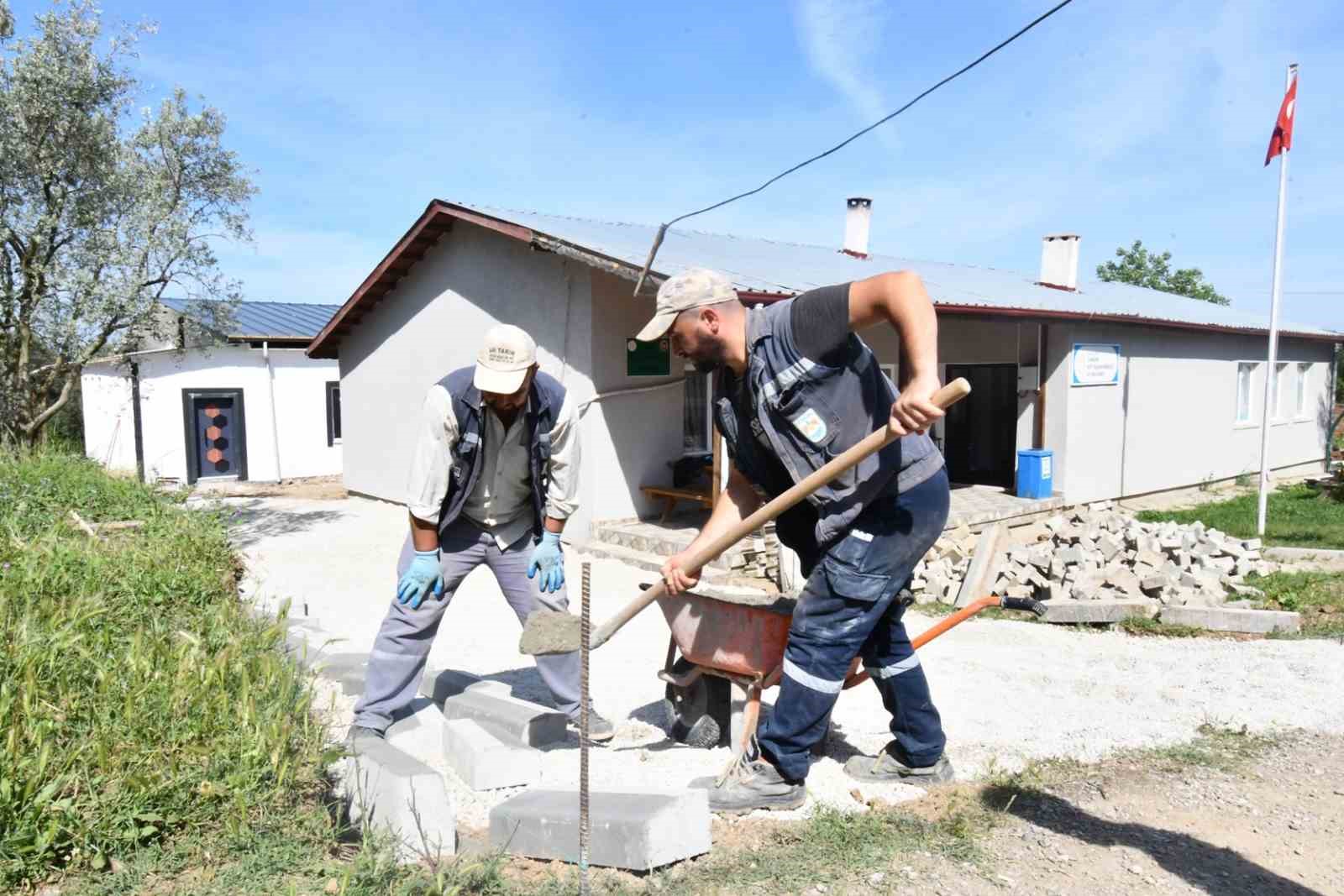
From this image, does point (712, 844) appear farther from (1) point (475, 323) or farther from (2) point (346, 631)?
(1) point (475, 323)

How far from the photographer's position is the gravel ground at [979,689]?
3902mm

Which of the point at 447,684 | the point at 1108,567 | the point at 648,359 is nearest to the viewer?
the point at 447,684

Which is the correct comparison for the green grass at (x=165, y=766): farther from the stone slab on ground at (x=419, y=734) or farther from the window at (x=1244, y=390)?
the window at (x=1244, y=390)

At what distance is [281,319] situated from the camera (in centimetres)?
2109

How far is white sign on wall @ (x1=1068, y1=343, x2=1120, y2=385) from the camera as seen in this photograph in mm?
12617

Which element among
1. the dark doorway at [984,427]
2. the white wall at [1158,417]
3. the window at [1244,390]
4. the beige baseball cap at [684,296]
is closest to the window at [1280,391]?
the white wall at [1158,417]

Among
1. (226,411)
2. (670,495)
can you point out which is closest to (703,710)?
(670,495)

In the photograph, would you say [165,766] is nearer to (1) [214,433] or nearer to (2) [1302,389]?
(1) [214,433]

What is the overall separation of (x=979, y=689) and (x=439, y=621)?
2.98m

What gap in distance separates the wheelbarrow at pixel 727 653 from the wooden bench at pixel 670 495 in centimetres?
591

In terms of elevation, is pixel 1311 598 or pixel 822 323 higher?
pixel 822 323

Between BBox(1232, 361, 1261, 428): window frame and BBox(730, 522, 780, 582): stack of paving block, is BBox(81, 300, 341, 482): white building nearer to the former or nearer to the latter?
BBox(730, 522, 780, 582): stack of paving block

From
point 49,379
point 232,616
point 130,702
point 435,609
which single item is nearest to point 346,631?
point 232,616

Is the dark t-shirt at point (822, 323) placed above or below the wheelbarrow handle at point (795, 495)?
above
